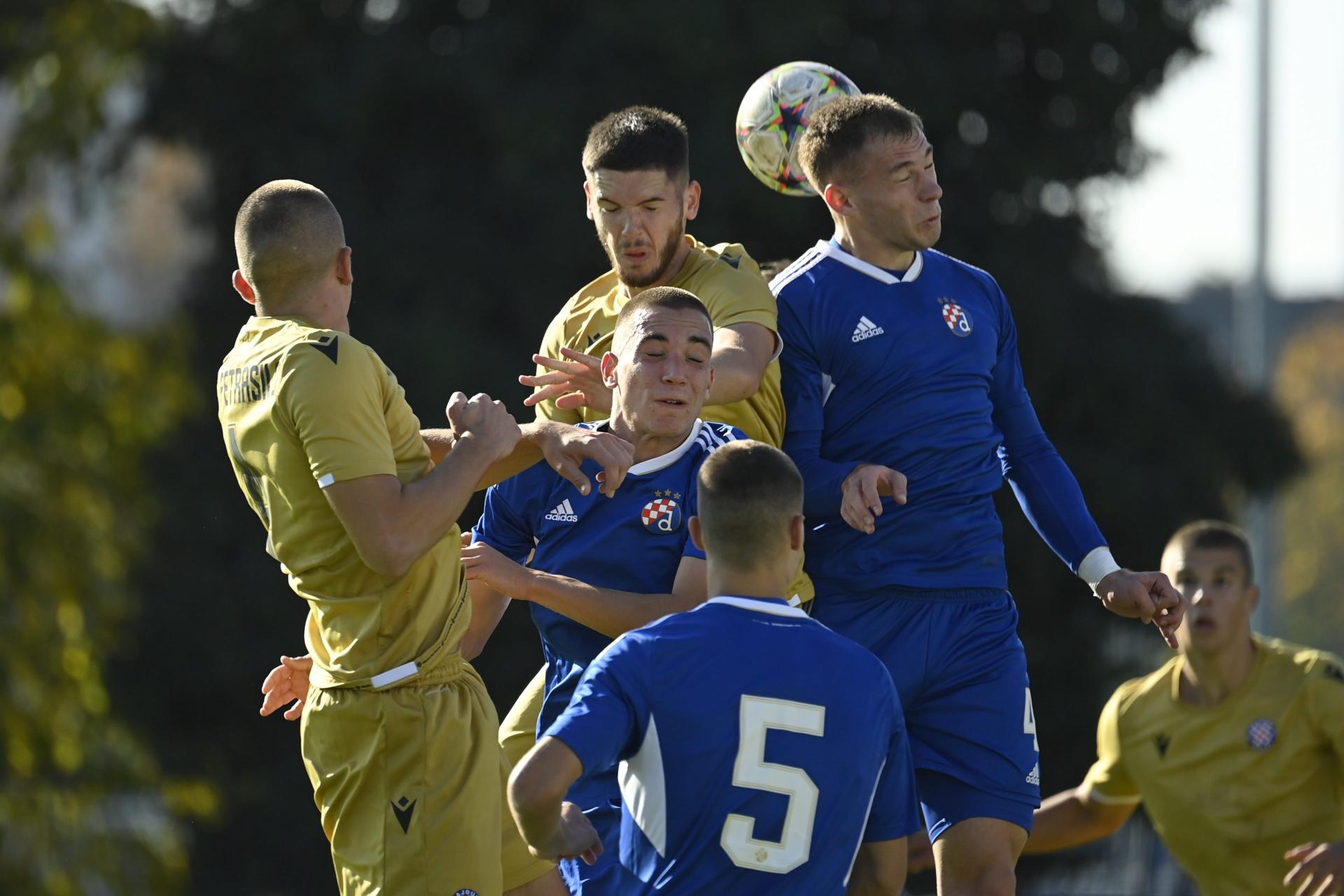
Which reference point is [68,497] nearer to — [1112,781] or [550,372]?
[1112,781]

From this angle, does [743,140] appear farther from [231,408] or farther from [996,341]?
[231,408]

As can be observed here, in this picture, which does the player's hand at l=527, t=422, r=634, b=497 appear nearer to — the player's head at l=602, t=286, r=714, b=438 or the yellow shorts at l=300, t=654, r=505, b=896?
the player's head at l=602, t=286, r=714, b=438

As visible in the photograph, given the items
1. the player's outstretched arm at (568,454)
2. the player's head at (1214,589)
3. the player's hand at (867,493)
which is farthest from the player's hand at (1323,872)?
the player's outstretched arm at (568,454)

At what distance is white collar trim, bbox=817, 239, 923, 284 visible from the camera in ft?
18.9

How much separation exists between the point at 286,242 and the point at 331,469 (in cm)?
65

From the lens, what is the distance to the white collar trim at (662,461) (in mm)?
5234

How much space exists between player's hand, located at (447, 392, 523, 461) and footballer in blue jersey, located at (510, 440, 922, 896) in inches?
29.2

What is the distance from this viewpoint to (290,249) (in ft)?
15.7

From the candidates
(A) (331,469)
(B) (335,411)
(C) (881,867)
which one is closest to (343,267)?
(B) (335,411)

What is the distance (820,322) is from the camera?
5.70 metres

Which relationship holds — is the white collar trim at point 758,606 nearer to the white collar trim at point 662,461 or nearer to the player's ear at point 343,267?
the white collar trim at point 662,461

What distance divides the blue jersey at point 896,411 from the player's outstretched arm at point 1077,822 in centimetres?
320

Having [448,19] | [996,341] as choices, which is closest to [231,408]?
[996,341]

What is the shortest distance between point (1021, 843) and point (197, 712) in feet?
32.9
